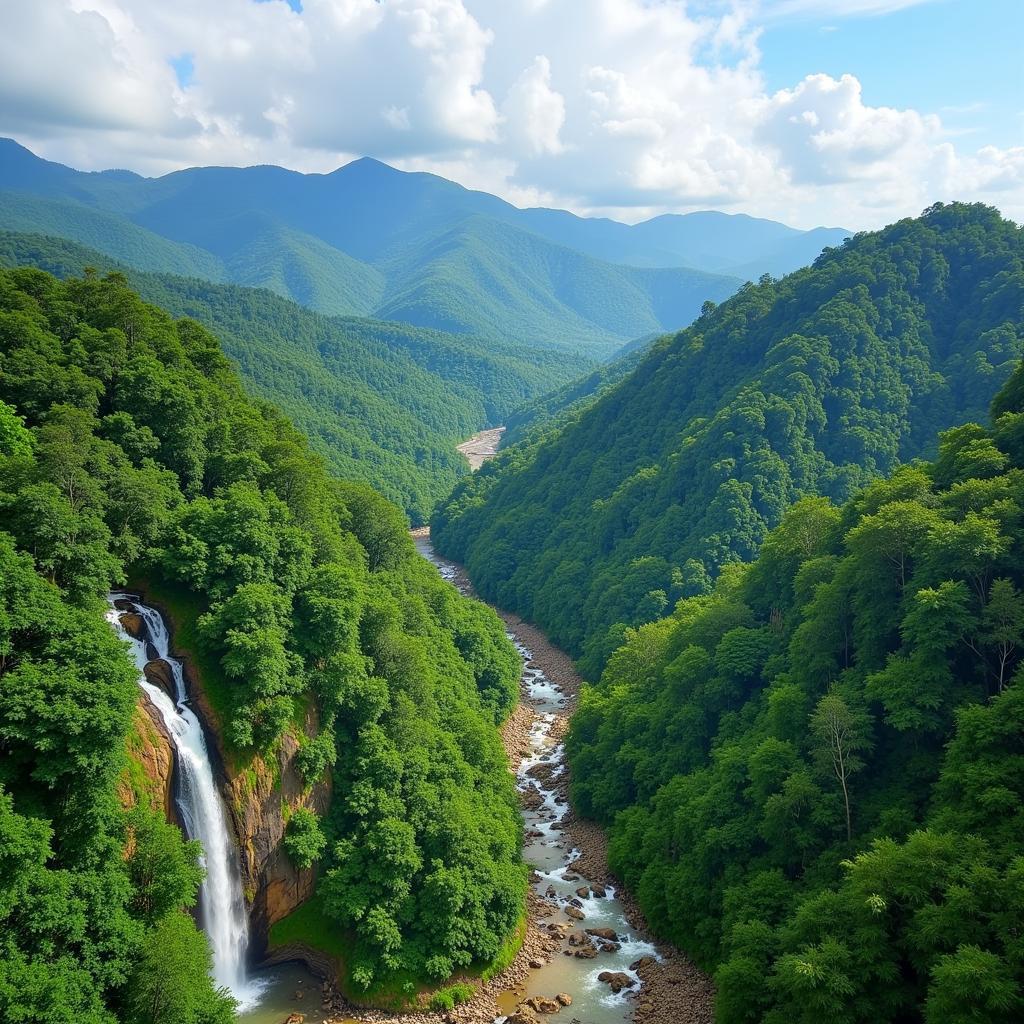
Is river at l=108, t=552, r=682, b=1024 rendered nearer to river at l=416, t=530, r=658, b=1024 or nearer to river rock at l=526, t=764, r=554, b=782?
river at l=416, t=530, r=658, b=1024

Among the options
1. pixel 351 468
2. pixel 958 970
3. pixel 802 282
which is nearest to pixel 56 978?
pixel 958 970

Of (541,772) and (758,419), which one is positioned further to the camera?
(758,419)

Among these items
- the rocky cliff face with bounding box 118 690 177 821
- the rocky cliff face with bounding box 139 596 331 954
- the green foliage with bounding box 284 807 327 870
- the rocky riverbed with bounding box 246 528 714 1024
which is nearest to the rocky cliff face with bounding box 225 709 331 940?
the rocky cliff face with bounding box 139 596 331 954

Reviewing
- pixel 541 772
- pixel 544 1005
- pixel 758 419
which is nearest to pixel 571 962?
pixel 544 1005

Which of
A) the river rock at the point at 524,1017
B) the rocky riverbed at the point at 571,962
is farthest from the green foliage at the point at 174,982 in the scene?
the river rock at the point at 524,1017

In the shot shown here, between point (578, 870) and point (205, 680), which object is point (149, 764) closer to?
point (205, 680)

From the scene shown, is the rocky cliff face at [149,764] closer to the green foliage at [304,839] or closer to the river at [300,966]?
the river at [300,966]

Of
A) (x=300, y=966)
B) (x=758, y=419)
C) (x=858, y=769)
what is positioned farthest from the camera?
(x=758, y=419)
